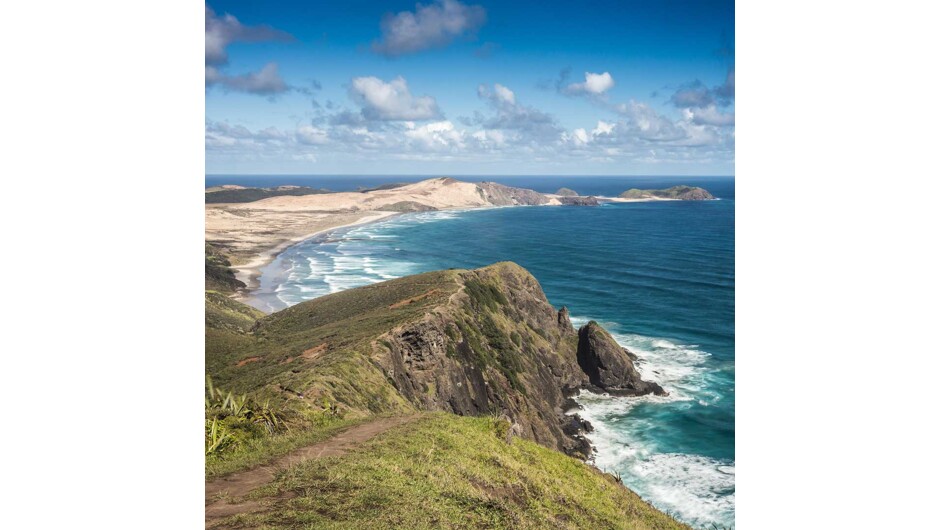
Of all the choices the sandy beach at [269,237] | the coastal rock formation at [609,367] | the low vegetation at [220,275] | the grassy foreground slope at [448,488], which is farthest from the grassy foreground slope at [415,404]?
the sandy beach at [269,237]

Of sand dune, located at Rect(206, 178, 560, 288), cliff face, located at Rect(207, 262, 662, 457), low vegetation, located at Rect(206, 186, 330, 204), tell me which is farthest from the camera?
sand dune, located at Rect(206, 178, 560, 288)

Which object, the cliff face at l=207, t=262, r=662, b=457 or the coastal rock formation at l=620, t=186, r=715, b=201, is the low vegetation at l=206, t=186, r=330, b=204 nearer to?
the cliff face at l=207, t=262, r=662, b=457

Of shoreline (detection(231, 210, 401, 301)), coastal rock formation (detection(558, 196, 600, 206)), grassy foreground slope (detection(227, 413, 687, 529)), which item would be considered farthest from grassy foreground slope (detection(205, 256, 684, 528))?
coastal rock formation (detection(558, 196, 600, 206))

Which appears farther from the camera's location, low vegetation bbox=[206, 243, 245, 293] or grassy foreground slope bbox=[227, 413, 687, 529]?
low vegetation bbox=[206, 243, 245, 293]

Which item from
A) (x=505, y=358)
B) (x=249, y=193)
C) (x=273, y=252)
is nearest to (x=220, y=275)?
(x=273, y=252)

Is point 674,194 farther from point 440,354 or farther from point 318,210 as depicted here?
point 318,210
